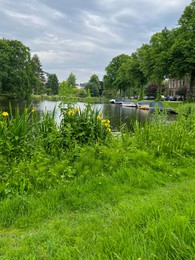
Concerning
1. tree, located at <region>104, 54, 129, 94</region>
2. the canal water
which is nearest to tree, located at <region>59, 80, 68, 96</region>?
the canal water

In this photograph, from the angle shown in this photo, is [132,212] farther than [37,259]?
Yes

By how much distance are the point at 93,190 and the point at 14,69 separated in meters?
35.7

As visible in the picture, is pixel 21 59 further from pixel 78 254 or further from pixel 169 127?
pixel 78 254

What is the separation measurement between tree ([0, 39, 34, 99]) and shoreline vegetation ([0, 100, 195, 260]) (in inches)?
1227

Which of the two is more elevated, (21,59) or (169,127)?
(21,59)

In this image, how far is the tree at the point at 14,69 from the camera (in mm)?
32375

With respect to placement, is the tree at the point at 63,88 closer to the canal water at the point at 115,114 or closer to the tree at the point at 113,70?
the canal water at the point at 115,114

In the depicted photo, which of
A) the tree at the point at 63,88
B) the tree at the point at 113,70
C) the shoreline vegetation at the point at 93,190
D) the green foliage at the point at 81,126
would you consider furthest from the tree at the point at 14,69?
the tree at the point at 113,70

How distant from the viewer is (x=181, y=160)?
3840 millimetres

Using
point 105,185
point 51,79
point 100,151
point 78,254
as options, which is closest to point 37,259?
point 78,254

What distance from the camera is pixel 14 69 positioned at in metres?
34.4

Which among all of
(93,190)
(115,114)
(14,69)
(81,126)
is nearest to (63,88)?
(81,126)

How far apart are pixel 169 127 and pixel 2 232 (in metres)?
3.83

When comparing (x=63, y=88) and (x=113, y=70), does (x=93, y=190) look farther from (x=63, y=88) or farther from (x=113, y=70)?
(x=113, y=70)
